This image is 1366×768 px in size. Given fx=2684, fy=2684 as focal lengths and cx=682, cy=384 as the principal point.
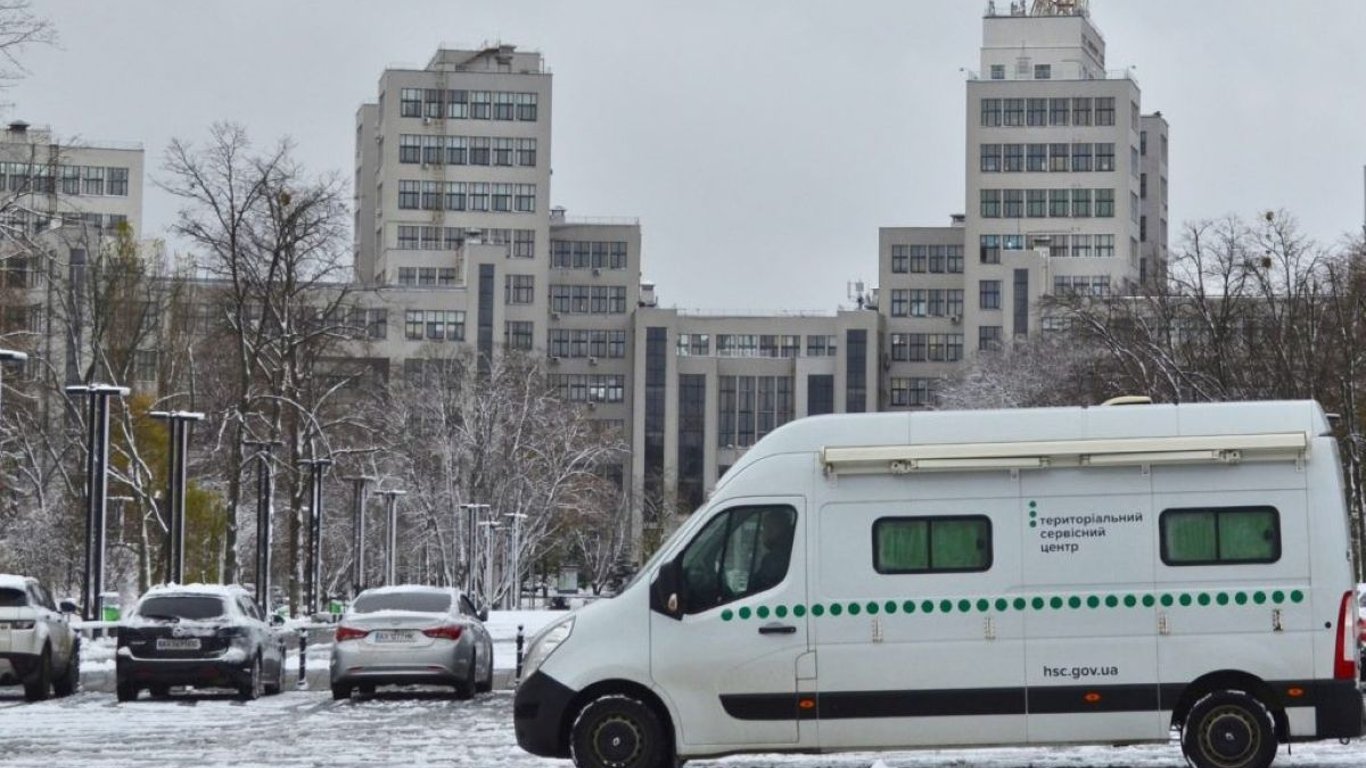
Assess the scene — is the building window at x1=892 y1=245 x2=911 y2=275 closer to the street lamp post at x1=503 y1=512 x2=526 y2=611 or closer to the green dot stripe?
the street lamp post at x1=503 y1=512 x2=526 y2=611

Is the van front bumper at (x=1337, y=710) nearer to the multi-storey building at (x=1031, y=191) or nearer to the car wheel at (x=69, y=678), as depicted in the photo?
the car wheel at (x=69, y=678)

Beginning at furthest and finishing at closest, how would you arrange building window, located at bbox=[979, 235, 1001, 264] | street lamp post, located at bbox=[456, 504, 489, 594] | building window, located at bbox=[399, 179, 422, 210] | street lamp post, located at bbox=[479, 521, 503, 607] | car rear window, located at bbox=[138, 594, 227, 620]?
building window, located at bbox=[399, 179, 422, 210] → building window, located at bbox=[979, 235, 1001, 264] → street lamp post, located at bbox=[479, 521, 503, 607] → street lamp post, located at bbox=[456, 504, 489, 594] → car rear window, located at bbox=[138, 594, 227, 620]

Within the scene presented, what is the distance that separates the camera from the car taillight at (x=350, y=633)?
3200cm

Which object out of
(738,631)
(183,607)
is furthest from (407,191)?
(738,631)

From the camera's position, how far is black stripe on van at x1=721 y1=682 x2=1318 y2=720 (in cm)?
1888

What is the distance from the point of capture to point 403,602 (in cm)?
3319

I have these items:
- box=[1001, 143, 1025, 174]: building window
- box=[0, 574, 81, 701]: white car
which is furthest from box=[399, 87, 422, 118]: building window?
box=[0, 574, 81, 701]: white car

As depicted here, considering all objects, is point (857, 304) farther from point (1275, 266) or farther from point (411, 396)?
point (1275, 266)

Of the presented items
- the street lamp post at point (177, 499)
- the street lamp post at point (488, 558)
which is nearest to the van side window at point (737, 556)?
the street lamp post at point (177, 499)

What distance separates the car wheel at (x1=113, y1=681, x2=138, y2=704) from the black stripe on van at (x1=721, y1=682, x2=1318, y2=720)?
1473 centimetres

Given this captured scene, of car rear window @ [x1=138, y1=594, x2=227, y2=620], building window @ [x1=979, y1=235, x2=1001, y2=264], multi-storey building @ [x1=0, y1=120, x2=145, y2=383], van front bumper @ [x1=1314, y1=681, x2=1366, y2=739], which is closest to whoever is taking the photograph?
van front bumper @ [x1=1314, y1=681, x2=1366, y2=739]

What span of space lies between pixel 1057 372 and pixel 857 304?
72.1 metres

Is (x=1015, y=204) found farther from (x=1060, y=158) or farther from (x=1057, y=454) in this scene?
(x=1057, y=454)

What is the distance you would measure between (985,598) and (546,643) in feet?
10.4
